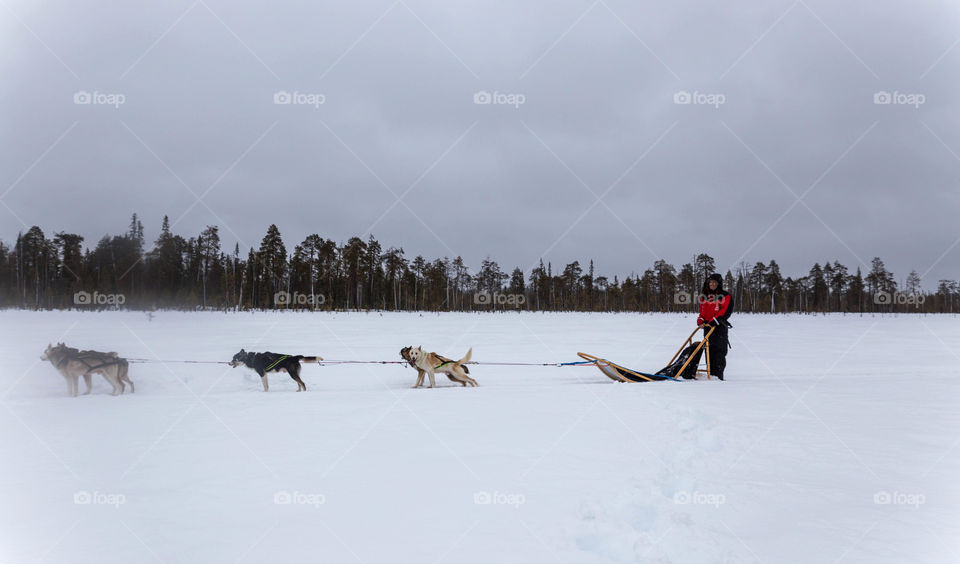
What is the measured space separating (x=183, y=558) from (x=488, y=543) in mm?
2031

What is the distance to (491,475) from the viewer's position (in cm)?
421

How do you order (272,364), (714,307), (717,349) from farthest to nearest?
1. (714,307)
2. (717,349)
3. (272,364)

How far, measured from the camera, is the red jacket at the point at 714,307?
10148mm

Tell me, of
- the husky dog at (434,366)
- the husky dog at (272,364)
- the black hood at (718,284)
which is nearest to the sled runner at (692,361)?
the black hood at (718,284)

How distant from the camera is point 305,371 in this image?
11984 millimetres

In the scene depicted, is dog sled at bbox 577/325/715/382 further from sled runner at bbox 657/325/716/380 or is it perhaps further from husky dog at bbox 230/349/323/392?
husky dog at bbox 230/349/323/392

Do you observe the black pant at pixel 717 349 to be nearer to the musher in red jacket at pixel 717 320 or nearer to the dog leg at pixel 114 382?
the musher in red jacket at pixel 717 320

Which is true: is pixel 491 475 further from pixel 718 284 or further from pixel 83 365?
pixel 718 284

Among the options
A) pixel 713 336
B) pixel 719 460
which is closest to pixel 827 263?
pixel 713 336

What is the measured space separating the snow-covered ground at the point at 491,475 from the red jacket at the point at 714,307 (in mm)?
2233

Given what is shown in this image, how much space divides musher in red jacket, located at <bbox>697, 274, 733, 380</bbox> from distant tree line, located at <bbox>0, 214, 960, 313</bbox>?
15943mm

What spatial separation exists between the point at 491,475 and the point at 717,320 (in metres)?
7.90

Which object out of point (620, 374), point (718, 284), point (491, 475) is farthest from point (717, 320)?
point (491, 475)

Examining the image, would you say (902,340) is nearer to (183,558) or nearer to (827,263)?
(183,558)
